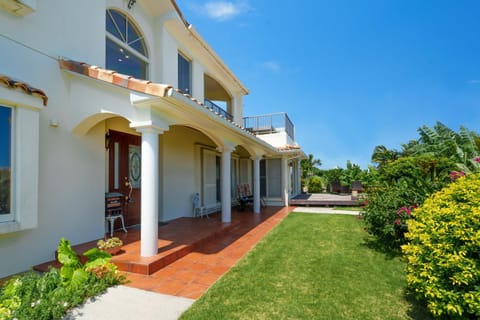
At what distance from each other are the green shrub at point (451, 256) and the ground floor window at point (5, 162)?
671 cm

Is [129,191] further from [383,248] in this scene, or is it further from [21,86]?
[383,248]

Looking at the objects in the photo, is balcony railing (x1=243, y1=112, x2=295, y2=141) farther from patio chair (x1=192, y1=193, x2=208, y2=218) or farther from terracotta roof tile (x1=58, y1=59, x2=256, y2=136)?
terracotta roof tile (x1=58, y1=59, x2=256, y2=136)

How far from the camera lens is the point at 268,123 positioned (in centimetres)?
1805

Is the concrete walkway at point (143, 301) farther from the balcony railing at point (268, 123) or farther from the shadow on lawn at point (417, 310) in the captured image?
the balcony railing at point (268, 123)

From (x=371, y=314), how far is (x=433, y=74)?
2399 centimetres

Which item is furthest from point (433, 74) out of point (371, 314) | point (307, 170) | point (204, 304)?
point (204, 304)

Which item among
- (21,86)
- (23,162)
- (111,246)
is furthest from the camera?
(111,246)

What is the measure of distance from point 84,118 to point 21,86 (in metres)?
1.28

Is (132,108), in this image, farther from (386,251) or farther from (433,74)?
(433,74)

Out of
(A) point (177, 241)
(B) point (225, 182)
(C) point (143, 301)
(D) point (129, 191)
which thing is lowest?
(C) point (143, 301)

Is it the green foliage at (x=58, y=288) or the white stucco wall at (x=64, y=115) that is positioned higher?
the white stucco wall at (x=64, y=115)

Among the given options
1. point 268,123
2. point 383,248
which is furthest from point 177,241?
point 268,123

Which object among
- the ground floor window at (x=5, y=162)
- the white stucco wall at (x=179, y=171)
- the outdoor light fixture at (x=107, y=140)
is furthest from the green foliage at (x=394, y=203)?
the ground floor window at (x=5, y=162)

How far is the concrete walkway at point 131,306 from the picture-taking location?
10.8ft
